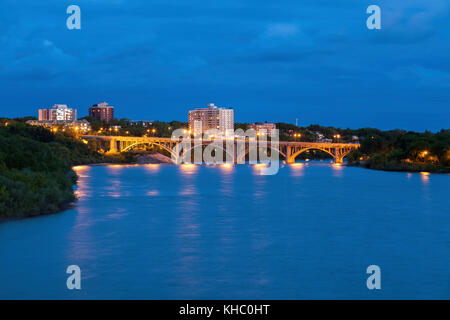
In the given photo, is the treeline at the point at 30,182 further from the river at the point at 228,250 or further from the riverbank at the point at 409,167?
the riverbank at the point at 409,167

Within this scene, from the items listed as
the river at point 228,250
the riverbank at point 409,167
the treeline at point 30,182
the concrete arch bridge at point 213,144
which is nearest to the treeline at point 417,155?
the riverbank at point 409,167

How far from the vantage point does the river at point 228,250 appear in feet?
45.9

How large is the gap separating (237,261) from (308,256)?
2.74 metres

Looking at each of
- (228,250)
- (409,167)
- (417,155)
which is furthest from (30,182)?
(417,155)

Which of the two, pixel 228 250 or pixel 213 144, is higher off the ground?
pixel 213 144

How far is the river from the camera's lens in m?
14.0

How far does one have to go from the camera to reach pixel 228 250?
64.2ft

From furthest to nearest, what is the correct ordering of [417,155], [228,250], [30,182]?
[417,155] < [30,182] < [228,250]

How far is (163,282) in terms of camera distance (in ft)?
47.8

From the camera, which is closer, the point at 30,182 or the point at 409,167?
the point at 30,182

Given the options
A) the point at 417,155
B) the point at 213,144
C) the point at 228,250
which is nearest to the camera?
the point at 228,250

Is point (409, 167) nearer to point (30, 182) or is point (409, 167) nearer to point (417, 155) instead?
point (417, 155)

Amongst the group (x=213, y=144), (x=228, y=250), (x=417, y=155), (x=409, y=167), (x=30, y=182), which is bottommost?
(x=228, y=250)
